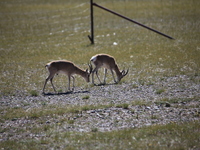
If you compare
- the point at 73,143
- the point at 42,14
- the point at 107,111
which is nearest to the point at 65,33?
the point at 42,14

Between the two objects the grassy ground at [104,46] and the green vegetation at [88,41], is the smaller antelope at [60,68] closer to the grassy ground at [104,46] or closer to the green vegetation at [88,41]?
the grassy ground at [104,46]

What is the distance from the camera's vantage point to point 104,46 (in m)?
34.3

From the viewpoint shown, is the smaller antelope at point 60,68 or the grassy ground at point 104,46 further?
the smaller antelope at point 60,68

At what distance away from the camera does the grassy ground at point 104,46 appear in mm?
11453

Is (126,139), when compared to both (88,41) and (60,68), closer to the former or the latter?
(60,68)

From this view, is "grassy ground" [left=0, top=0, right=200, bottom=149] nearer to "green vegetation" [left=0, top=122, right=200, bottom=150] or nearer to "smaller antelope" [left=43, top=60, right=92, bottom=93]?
"green vegetation" [left=0, top=122, right=200, bottom=150]

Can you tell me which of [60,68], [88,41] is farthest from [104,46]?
[60,68]

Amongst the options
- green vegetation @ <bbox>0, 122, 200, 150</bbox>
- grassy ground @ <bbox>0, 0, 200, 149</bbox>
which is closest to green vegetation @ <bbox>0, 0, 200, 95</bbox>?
grassy ground @ <bbox>0, 0, 200, 149</bbox>

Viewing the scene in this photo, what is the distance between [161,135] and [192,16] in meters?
38.5

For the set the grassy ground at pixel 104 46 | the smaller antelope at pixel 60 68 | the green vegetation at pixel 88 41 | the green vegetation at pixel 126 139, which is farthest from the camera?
the green vegetation at pixel 88 41

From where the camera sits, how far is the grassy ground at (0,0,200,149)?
11453 millimetres

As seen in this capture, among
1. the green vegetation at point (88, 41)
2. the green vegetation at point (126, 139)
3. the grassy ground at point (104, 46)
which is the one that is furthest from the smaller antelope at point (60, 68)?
the green vegetation at point (126, 139)

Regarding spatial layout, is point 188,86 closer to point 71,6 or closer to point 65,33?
point 65,33

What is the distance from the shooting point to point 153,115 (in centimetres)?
1367
